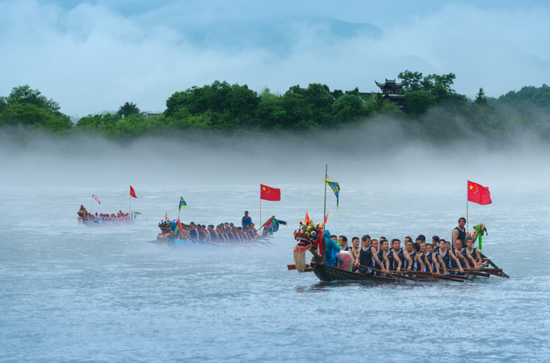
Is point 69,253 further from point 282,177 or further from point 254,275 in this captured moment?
point 282,177

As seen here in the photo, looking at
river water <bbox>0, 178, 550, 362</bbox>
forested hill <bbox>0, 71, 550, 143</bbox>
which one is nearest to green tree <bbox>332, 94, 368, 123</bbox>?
forested hill <bbox>0, 71, 550, 143</bbox>

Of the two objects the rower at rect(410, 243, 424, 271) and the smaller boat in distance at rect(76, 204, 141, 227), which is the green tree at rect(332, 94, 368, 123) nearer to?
the smaller boat in distance at rect(76, 204, 141, 227)

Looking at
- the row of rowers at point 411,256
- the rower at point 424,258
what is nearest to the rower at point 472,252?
the row of rowers at point 411,256

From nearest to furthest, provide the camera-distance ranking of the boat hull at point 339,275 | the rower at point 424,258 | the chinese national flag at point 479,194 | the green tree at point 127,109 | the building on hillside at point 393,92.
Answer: the boat hull at point 339,275
the rower at point 424,258
the chinese national flag at point 479,194
the building on hillside at point 393,92
the green tree at point 127,109

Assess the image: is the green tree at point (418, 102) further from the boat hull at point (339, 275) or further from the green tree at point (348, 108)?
the boat hull at point (339, 275)

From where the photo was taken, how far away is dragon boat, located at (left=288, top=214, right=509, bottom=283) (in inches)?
771

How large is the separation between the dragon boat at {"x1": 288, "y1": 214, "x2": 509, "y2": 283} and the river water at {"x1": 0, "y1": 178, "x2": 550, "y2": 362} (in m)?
0.47

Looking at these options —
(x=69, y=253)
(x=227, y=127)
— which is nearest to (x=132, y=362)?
(x=69, y=253)

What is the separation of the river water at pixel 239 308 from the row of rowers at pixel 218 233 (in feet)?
2.20

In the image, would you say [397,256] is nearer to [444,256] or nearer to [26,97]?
[444,256]

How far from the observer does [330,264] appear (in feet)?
69.2

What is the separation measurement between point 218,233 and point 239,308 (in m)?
11.5

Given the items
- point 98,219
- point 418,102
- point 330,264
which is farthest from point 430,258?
point 418,102

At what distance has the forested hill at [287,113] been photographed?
325 ft
